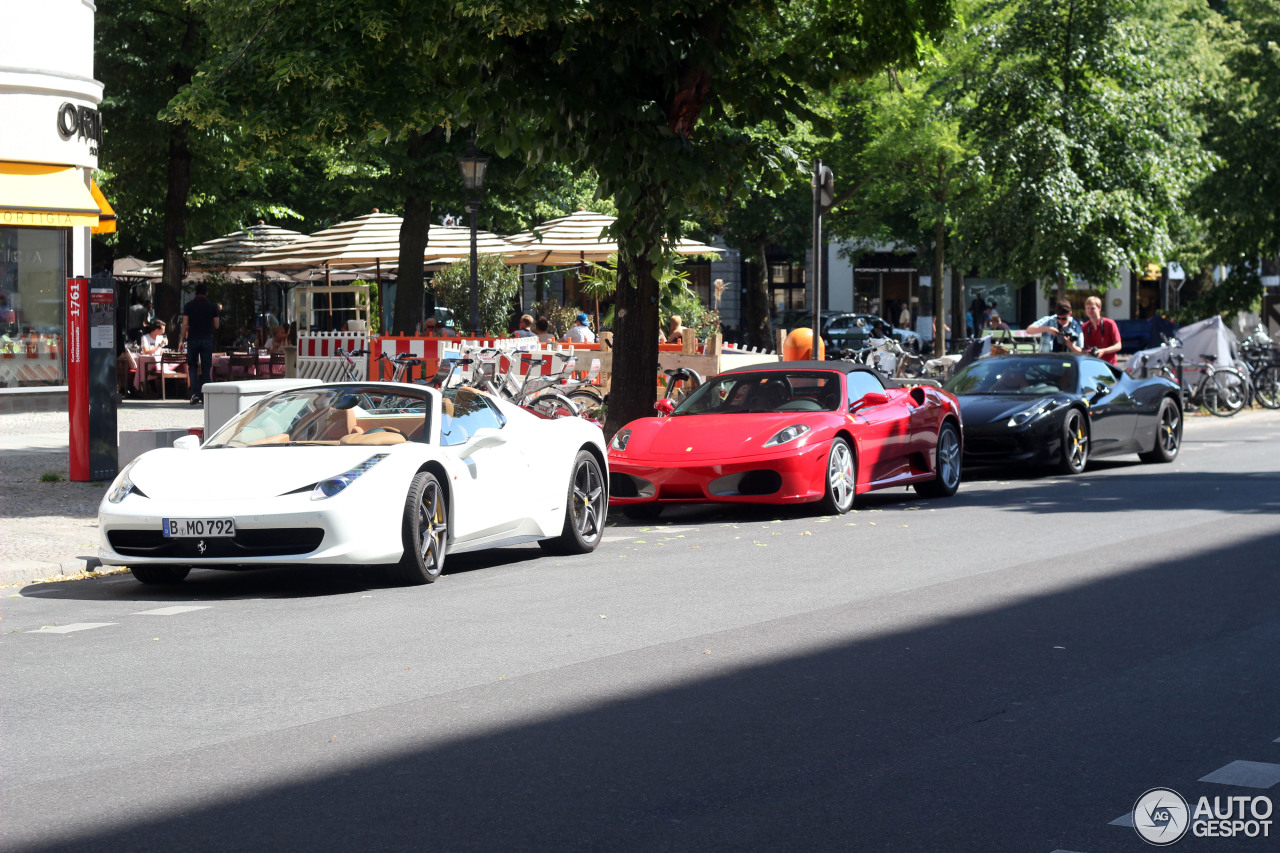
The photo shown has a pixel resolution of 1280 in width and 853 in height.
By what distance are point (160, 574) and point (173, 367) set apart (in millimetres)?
18117

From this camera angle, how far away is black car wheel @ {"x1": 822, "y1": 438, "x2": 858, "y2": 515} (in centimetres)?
1317

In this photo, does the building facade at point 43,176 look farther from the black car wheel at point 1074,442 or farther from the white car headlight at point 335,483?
the white car headlight at point 335,483

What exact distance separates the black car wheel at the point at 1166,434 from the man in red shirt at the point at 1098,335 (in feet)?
8.25

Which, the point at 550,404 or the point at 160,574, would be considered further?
the point at 550,404

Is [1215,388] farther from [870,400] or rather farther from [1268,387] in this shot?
[870,400]

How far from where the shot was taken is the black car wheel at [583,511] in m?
10.9

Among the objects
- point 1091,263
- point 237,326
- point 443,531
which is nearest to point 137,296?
point 237,326

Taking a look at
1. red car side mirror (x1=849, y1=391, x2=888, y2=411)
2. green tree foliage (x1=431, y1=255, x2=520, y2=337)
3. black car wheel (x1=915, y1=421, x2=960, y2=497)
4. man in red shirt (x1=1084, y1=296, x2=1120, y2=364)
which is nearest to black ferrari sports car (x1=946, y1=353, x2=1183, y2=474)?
black car wheel (x1=915, y1=421, x2=960, y2=497)

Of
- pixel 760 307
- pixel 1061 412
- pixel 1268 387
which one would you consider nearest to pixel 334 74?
pixel 1061 412

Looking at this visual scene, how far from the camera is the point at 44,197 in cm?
2273

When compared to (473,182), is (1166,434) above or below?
below

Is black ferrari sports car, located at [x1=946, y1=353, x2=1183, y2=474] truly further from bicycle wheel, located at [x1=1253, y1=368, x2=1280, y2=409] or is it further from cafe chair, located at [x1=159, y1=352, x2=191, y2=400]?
cafe chair, located at [x1=159, y1=352, x2=191, y2=400]

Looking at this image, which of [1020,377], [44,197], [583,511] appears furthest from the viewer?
[44,197]

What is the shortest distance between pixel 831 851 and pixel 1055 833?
2.18 ft
